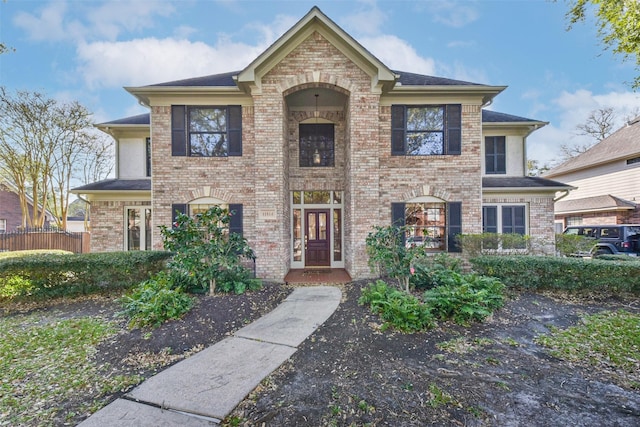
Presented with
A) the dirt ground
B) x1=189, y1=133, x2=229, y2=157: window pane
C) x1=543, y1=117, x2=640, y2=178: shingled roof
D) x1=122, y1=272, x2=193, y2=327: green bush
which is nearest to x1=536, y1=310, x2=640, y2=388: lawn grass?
the dirt ground

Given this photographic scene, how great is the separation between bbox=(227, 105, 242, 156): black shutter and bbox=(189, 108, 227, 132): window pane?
0.67ft

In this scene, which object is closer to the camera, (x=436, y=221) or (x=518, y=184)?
(x=436, y=221)

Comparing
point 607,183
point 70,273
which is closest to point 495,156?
point 607,183

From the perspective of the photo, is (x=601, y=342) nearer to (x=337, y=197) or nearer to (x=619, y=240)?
(x=337, y=197)

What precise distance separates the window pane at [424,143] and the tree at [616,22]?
4.83 metres

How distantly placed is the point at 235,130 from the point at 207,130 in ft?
2.87

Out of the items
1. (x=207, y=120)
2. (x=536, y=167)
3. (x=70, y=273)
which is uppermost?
(x=536, y=167)

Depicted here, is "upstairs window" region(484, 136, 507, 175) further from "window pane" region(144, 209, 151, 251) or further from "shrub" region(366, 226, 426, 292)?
"window pane" region(144, 209, 151, 251)

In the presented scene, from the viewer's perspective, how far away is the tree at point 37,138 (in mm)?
15406

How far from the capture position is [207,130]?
334 inches

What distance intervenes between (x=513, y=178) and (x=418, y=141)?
4741 millimetres

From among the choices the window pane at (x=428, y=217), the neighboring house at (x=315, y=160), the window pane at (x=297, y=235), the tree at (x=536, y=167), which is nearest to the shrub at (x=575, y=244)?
the neighboring house at (x=315, y=160)

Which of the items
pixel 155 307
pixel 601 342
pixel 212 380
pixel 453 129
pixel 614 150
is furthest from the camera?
pixel 614 150

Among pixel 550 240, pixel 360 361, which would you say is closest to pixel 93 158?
pixel 360 361
